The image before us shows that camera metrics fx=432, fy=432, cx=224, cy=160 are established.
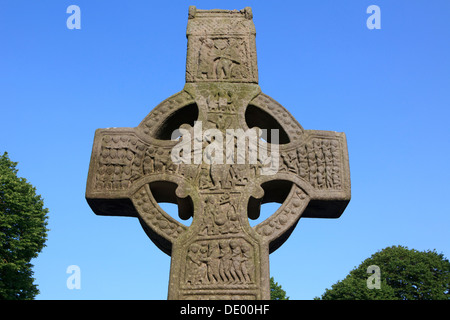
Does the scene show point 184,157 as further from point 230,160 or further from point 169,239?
point 169,239

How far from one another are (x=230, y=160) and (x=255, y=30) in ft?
5.91

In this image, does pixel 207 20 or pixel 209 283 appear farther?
pixel 207 20

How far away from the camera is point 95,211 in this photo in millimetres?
4855

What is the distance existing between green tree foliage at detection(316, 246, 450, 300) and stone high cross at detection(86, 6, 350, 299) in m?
21.2

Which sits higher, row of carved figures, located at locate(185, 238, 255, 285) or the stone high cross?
the stone high cross

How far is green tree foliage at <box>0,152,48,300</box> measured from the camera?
1438 centimetres

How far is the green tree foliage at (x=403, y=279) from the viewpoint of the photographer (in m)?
24.2

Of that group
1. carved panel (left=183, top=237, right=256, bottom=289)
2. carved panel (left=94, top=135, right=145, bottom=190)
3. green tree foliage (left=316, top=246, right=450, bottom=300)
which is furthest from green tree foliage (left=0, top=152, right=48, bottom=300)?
green tree foliage (left=316, top=246, right=450, bottom=300)

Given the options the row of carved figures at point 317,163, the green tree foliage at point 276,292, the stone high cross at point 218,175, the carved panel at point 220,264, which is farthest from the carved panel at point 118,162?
the green tree foliage at point 276,292

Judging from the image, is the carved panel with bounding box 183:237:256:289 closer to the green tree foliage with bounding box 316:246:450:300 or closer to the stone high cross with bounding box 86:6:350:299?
the stone high cross with bounding box 86:6:350:299

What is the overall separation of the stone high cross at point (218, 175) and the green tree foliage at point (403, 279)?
21227mm

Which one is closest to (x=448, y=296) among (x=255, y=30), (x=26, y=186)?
(x=26, y=186)
